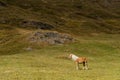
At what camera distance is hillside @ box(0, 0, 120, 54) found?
84.0 meters

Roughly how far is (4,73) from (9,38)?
46812 mm

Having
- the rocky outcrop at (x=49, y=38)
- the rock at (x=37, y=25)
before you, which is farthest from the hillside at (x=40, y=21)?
the rocky outcrop at (x=49, y=38)

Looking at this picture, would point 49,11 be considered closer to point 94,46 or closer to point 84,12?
point 84,12

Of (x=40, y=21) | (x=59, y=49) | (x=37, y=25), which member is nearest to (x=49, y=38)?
(x=59, y=49)

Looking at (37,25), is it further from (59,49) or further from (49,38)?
(59,49)

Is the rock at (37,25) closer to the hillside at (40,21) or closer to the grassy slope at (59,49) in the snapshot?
the hillside at (40,21)

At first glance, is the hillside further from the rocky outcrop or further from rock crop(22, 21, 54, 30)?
the rocky outcrop

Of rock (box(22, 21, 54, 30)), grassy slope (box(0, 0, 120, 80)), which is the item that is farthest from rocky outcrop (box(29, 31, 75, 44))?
rock (box(22, 21, 54, 30))

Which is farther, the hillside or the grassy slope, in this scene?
the hillside

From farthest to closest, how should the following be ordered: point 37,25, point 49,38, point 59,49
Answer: point 37,25, point 49,38, point 59,49

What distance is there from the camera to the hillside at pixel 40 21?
8400cm

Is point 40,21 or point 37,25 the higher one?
point 40,21

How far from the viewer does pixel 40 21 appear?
121000 millimetres

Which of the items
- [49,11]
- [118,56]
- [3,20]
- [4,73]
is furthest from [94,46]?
[49,11]
